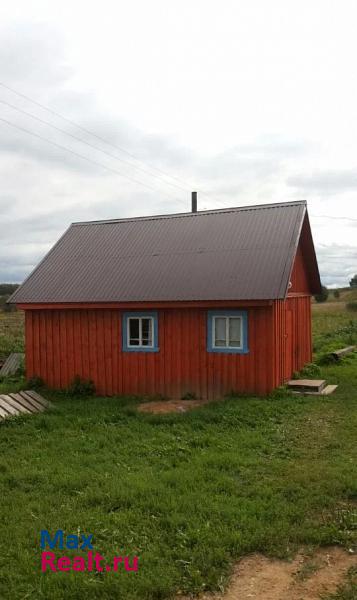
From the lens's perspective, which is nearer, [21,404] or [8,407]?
[8,407]

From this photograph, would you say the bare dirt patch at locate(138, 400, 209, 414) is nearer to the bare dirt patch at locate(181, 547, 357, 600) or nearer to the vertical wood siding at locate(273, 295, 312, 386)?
the vertical wood siding at locate(273, 295, 312, 386)

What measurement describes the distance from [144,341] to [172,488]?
7.11 metres

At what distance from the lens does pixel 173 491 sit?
20.2 feet

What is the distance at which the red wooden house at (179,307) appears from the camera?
12125 mm

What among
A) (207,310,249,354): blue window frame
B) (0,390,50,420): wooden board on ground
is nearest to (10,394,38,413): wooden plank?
(0,390,50,420): wooden board on ground

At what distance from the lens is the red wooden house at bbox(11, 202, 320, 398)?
12125 mm

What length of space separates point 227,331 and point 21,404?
4.84 metres

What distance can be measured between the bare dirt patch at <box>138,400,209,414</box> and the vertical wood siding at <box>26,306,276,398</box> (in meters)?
0.64

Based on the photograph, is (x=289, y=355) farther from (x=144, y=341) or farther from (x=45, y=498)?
(x=45, y=498)

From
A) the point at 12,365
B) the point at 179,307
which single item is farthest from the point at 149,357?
the point at 12,365

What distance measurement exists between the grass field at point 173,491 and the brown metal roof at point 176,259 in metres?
3.25

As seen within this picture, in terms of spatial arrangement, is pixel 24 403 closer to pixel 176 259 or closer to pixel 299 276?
pixel 176 259

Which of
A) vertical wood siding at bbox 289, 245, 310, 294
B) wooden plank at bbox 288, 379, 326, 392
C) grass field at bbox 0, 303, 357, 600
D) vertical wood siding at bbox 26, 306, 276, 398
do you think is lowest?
grass field at bbox 0, 303, 357, 600

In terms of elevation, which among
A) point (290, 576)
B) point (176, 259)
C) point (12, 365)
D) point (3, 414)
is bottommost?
point (290, 576)
